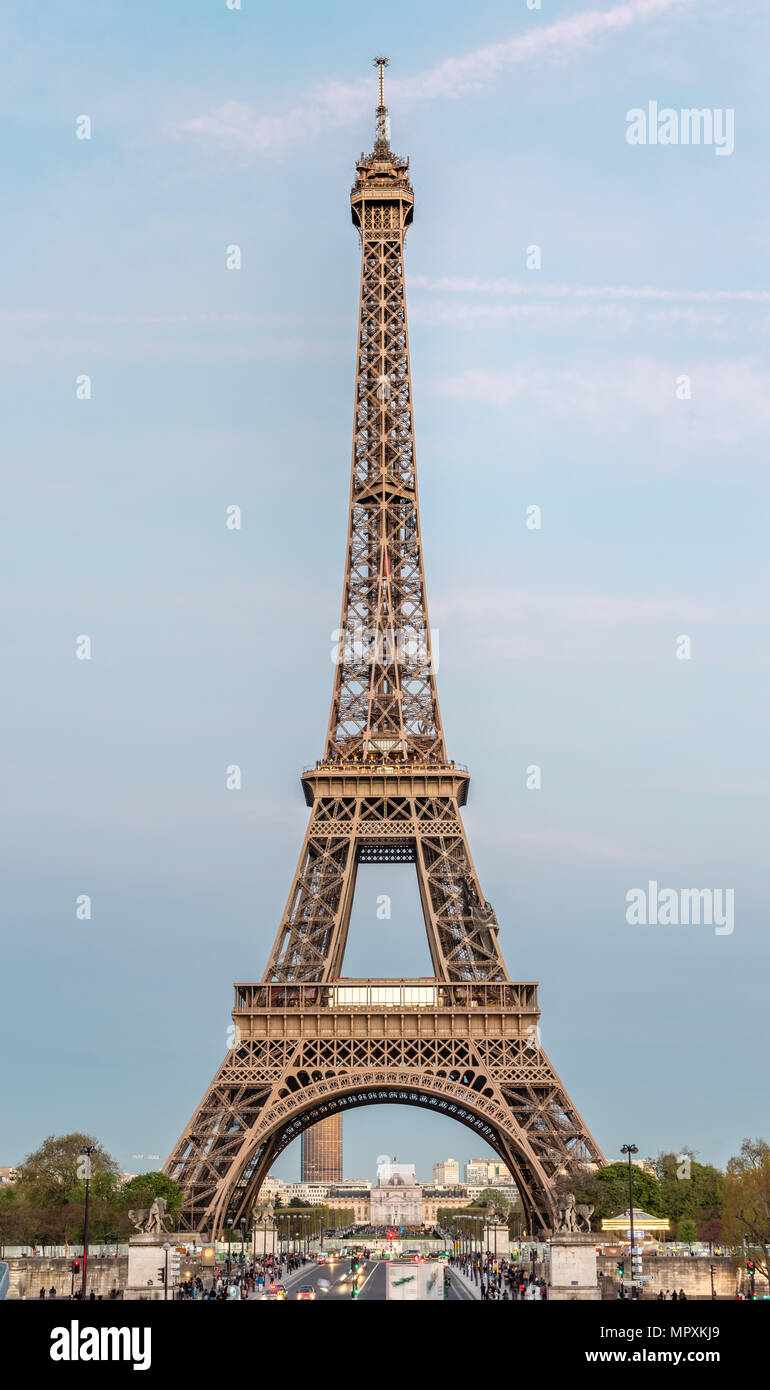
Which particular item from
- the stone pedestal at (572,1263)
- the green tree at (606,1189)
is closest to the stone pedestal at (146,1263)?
the stone pedestal at (572,1263)

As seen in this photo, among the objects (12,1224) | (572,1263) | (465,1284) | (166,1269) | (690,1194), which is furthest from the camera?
(690,1194)

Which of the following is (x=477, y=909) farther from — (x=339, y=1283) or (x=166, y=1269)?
(x=166, y=1269)

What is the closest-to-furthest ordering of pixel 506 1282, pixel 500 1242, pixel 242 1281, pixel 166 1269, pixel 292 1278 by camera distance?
pixel 166 1269 → pixel 242 1281 → pixel 506 1282 → pixel 292 1278 → pixel 500 1242

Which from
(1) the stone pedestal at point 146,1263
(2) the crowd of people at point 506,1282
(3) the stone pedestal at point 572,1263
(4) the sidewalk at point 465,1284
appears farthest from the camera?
(4) the sidewalk at point 465,1284

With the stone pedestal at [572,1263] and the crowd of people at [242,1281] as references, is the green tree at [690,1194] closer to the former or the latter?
the crowd of people at [242,1281]

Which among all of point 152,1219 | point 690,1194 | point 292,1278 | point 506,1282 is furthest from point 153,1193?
point 690,1194

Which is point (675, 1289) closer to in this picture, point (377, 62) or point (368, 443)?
point (368, 443)
